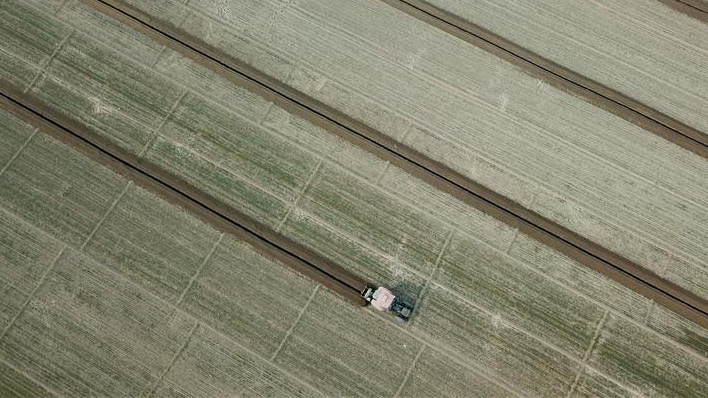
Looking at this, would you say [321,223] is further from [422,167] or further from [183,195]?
[183,195]

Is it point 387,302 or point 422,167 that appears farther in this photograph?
point 422,167

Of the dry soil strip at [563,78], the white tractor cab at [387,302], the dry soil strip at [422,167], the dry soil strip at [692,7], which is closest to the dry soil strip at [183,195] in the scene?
the white tractor cab at [387,302]

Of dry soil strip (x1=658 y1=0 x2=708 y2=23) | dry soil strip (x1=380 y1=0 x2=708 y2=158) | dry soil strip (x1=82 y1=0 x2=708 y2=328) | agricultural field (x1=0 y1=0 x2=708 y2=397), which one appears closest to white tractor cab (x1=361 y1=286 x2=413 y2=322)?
agricultural field (x1=0 y1=0 x2=708 y2=397)

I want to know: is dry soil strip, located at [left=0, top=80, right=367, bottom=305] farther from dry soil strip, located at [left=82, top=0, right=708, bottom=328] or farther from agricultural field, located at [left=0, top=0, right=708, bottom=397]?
dry soil strip, located at [left=82, top=0, right=708, bottom=328]

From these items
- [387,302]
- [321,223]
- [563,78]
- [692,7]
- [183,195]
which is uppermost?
[692,7]

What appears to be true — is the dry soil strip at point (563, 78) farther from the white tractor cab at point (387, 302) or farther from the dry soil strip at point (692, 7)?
the white tractor cab at point (387, 302)

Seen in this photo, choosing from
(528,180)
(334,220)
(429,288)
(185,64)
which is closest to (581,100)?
(528,180)

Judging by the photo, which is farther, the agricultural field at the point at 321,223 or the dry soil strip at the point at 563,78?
the dry soil strip at the point at 563,78

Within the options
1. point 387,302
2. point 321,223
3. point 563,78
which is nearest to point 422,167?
point 321,223
